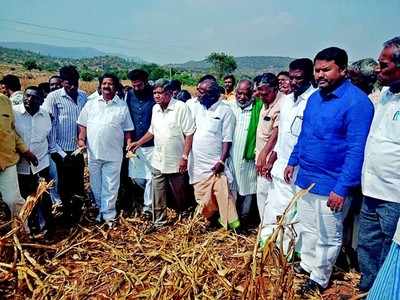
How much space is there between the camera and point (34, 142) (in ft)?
14.6

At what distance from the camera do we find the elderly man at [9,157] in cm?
399

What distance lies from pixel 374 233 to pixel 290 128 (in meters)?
1.25

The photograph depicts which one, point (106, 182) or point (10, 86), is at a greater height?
point (10, 86)

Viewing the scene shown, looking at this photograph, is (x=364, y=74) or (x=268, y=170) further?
(x=268, y=170)

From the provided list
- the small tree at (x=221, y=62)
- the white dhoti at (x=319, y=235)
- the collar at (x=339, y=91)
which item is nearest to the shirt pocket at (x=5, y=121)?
the white dhoti at (x=319, y=235)

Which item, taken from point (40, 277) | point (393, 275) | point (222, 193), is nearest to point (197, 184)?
point (222, 193)

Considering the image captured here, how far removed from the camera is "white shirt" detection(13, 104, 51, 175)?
436 cm

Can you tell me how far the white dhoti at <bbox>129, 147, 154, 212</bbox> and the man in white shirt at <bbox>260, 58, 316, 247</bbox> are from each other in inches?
68.7

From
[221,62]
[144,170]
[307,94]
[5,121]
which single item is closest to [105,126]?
[144,170]

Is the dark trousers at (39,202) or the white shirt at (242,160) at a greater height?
the white shirt at (242,160)

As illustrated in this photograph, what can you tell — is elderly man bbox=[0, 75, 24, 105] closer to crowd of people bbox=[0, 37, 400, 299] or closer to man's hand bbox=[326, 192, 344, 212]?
crowd of people bbox=[0, 37, 400, 299]

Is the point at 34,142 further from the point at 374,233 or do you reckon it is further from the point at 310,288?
the point at 374,233

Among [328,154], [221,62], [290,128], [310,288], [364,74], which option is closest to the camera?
[328,154]

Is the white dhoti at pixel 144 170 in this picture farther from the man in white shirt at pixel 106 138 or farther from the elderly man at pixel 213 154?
the elderly man at pixel 213 154
